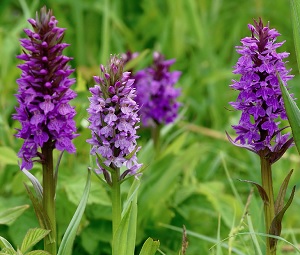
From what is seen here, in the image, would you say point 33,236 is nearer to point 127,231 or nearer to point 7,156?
point 127,231

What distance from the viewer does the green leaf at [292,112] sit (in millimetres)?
1957

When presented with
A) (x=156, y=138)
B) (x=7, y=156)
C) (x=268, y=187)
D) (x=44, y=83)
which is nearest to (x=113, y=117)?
(x=44, y=83)

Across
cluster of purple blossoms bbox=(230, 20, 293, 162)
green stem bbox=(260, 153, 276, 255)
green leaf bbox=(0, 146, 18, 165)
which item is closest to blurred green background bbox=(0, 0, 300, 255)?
green leaf bbox=(0, 146, 18, 165)

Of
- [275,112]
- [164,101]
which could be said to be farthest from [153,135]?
[275,112]

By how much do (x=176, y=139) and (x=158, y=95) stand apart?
0.85ft

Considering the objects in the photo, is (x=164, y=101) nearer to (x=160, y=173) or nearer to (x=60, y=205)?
(x=160, y=173)

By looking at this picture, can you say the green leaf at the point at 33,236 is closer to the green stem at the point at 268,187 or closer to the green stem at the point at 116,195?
the green stem at the point at 116,195

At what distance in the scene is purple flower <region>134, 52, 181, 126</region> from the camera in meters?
3.54

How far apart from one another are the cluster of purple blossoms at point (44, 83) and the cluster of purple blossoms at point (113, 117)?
0.09 m

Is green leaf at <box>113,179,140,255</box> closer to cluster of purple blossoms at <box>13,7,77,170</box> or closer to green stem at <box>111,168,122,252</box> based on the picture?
green stem at <box>111,168,122,252</box>

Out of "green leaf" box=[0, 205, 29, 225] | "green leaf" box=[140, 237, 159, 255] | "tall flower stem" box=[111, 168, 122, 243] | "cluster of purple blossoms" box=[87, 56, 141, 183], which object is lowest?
"green leaf" box=[140, 237, 159, 255]

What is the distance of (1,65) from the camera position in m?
4.06

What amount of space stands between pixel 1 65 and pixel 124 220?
2.29 m

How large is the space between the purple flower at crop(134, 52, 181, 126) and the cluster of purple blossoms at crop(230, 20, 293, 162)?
4.86 feet
